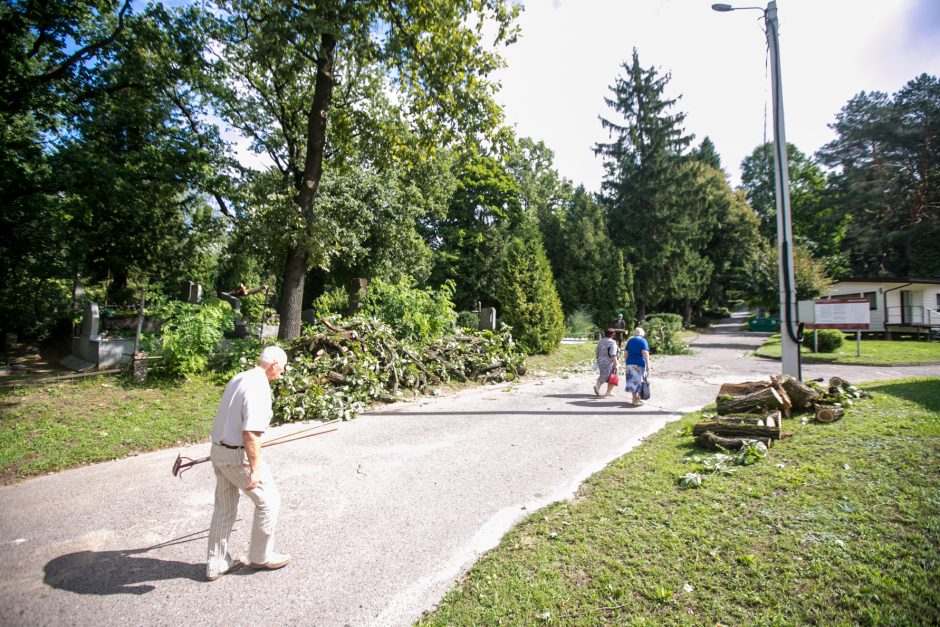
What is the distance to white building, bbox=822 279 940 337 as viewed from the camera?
27047mm

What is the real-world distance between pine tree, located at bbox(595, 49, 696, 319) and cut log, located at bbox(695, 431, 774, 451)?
30084mm

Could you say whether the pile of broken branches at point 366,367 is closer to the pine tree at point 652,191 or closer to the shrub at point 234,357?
the shrub at point 234,357

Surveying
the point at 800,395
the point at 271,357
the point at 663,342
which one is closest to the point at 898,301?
the point at 663,342

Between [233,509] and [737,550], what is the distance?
13.4 ft

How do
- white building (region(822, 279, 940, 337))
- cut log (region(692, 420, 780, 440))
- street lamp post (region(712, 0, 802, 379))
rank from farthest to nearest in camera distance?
white building (region(822, 279, 940, 337))
street lamp post (region(712, 0, 802, 379))
cut log (region(692, 420, 780, 440))

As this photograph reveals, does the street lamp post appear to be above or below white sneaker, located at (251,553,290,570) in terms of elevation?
above

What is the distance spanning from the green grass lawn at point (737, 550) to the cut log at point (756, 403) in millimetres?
1683

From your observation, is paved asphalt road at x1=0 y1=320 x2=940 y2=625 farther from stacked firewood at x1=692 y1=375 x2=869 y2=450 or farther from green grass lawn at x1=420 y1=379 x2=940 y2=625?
stacked firewood at x1=692 y1=375 x2=869 y2=450

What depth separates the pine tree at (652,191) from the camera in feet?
114

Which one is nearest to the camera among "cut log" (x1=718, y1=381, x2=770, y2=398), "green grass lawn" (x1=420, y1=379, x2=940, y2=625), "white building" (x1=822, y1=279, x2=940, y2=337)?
"green grass lawn" (x1=420, y1=379, x2=940, y2=625)

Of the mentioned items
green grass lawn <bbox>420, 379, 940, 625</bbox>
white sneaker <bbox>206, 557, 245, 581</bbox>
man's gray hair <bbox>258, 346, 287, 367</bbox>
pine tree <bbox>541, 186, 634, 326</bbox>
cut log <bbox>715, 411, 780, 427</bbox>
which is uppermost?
pine tree <bbox>541, 186, 634, 326</bbox>

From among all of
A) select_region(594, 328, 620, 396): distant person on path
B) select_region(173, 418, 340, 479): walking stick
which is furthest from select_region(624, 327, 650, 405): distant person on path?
select_region(173, 418, 340, 479): walking stick

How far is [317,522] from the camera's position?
178 inches

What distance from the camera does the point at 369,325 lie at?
11.6 m
